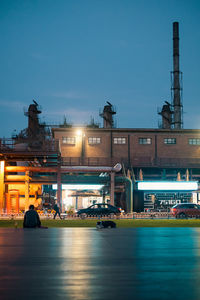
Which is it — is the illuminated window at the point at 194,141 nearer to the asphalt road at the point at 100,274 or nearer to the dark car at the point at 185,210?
the dark car at the point at 185,210

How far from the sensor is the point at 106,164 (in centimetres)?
6694

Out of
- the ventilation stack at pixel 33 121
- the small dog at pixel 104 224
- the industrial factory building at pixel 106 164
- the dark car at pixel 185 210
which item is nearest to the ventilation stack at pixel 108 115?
the industrial factory building at pixel 106 164

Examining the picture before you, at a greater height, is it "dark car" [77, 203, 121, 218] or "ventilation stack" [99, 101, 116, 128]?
"ventilation stack" [99, 101, 116, 128]

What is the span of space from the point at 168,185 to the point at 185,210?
1432cm

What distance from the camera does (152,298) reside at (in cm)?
600

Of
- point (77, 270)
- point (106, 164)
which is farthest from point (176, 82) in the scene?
point (77, 270)

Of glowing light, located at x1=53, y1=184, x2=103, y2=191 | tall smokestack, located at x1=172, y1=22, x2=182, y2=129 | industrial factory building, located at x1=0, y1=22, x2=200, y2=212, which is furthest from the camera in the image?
tall smokestack, located at x1=172, y1=22, x2=182, y2=129

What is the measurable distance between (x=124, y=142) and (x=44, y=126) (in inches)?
897

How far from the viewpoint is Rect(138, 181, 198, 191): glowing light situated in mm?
59594

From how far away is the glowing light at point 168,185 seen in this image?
196 feet

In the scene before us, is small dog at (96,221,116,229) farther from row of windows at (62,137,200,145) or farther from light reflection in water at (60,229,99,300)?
row of windows at (62,137,200,145)

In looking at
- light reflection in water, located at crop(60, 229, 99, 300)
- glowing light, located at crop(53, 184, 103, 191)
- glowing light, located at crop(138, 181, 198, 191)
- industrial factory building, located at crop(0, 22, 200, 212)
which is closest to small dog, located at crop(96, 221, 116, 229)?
light reflection in water, located at crop(60, 229, 99, 300)

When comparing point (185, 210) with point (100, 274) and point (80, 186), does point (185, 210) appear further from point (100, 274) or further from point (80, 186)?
point (100, 274)

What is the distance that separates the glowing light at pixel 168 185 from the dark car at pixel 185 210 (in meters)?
13.6
